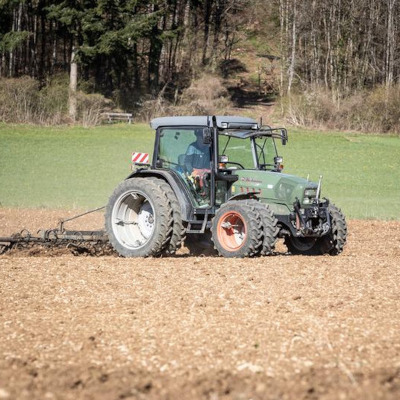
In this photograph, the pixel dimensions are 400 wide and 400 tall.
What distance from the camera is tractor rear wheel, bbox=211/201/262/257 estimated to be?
11.1m

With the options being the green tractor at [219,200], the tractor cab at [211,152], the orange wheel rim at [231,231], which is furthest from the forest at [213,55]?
the orange wheel rim at [231,231]

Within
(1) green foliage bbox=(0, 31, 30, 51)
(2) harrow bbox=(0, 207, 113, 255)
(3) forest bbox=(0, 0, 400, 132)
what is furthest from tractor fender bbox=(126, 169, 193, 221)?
(1) green foliage bbox=(0, 31, 30, 51)

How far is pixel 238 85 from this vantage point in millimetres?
55344

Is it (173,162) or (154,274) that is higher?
(173,162)

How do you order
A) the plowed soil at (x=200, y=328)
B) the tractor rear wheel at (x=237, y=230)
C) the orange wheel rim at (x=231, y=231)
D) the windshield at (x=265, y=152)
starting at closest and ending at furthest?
the plowed soil at (x=200, y=328) → the tractor rear wheel at (x=237, y=230) → the orange wheel rim at (x=231, y=231) → the windshield at (x=265, y=152)

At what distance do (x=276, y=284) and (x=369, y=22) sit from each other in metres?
43.3

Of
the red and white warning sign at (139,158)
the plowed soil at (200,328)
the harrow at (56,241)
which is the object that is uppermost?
the red and white warning sign at (139,158)

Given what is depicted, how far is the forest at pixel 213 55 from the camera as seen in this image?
138 feet

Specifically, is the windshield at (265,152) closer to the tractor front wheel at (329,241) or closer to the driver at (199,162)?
the driver at (199,162)

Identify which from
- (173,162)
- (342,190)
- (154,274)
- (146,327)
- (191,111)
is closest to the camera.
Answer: (146,327)

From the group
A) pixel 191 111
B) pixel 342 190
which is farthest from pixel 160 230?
pixel 191 111

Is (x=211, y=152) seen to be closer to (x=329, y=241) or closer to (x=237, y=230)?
(x=237, y=230)

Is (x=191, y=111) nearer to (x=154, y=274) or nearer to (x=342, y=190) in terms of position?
Answer: (x=342, y=190)

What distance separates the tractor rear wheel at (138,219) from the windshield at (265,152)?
1.57 m
